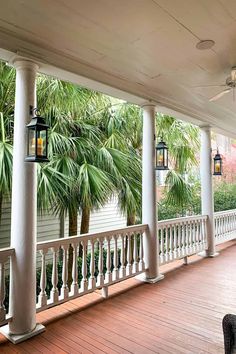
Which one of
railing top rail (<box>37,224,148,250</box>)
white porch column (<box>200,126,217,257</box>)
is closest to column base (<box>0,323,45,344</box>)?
railing top rail (<box>37,224,148,250</box>)

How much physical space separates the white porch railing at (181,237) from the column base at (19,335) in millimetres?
2363

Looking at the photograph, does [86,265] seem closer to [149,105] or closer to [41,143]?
[41,143]

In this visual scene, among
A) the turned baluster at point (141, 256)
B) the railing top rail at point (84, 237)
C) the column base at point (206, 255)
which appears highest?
the railing top rail at point (84, 237)

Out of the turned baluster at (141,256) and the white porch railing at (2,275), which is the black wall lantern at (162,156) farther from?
the white porch railing at (2,275)

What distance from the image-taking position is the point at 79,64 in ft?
9.89

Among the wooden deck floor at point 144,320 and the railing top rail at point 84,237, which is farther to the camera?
the railing top rail at point 84,237

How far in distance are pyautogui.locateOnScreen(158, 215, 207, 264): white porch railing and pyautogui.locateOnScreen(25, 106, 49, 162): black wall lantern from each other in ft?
8.34

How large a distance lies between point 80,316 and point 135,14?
2.96 m

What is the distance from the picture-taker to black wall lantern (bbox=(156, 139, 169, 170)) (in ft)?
13.2

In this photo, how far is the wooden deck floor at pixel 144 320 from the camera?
2.47 metres

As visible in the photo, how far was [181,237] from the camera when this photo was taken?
16.6ft

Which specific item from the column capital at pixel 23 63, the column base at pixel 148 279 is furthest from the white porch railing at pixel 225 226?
the column capital at pixel 23 63

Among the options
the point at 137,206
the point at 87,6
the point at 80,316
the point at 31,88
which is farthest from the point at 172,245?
the point at 87,6

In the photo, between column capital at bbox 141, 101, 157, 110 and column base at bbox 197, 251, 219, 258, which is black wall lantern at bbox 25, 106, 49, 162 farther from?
column base at bbox 197, 251, 219, 258
